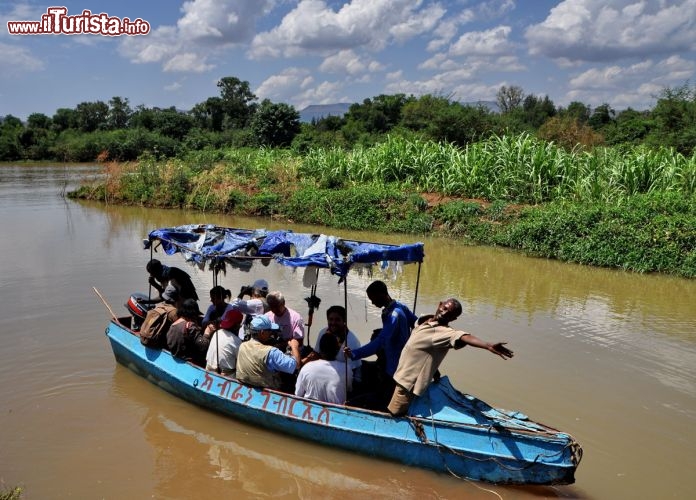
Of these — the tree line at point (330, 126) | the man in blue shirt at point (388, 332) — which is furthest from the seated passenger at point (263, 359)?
the tree line at point (330, 126)

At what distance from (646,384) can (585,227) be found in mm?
7295

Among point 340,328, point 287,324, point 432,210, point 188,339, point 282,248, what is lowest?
point 188,339

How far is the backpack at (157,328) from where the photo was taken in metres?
6.87

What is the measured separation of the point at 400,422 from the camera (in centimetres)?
525

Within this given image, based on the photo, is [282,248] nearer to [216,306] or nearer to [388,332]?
[216,306]

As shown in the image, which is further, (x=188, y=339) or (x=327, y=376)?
(x=188, y=339)

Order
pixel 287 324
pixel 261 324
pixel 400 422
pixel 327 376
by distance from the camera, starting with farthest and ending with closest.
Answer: pixel 287 324
pixel 261 324
pixel 327 376
pixel 400 422

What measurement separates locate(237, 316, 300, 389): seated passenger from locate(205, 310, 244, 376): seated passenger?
322 mm

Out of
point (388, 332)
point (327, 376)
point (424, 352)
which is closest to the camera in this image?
point (424, 352)

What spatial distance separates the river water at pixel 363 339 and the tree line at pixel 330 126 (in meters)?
9.45

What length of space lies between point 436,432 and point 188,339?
3.09 meters

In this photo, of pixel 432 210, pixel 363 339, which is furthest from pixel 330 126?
pixel 363 339

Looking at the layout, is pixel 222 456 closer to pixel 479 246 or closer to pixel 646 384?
pixel 646 384

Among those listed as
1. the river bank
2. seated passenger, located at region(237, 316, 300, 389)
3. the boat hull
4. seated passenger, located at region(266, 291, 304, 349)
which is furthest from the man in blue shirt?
the river bank
